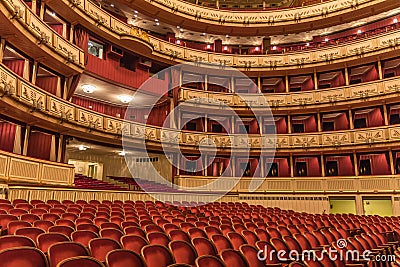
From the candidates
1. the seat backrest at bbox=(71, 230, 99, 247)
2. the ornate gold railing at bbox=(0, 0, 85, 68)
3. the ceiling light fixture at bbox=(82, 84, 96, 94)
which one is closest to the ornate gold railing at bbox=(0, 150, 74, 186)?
the ornate gold railing at bbox=(0, 0, 85, 68)

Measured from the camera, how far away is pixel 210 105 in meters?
12.0

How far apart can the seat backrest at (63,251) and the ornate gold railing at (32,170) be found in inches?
169

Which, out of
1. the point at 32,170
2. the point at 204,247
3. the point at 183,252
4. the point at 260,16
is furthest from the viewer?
the point at 260,16

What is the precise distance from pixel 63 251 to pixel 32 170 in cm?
513

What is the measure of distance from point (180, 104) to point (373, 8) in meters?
7.78

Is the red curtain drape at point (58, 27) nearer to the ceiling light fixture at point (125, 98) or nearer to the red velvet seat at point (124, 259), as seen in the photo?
the ceiling light fixture at point (125, 98)

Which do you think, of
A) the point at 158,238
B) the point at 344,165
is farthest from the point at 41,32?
the point at 344,165

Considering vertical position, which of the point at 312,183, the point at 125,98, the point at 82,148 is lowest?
the point at 312,183

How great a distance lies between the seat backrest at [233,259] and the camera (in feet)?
7.04

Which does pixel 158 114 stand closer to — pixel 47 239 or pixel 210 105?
pixel 210 105

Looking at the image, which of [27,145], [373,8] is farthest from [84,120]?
[373,8]

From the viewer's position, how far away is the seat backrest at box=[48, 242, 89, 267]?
1.86 metres

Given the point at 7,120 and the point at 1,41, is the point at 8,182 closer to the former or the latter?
the point at 7,120

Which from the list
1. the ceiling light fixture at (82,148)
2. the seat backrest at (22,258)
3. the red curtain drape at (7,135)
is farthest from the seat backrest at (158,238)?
the ceiling light fixture at (82,148)
